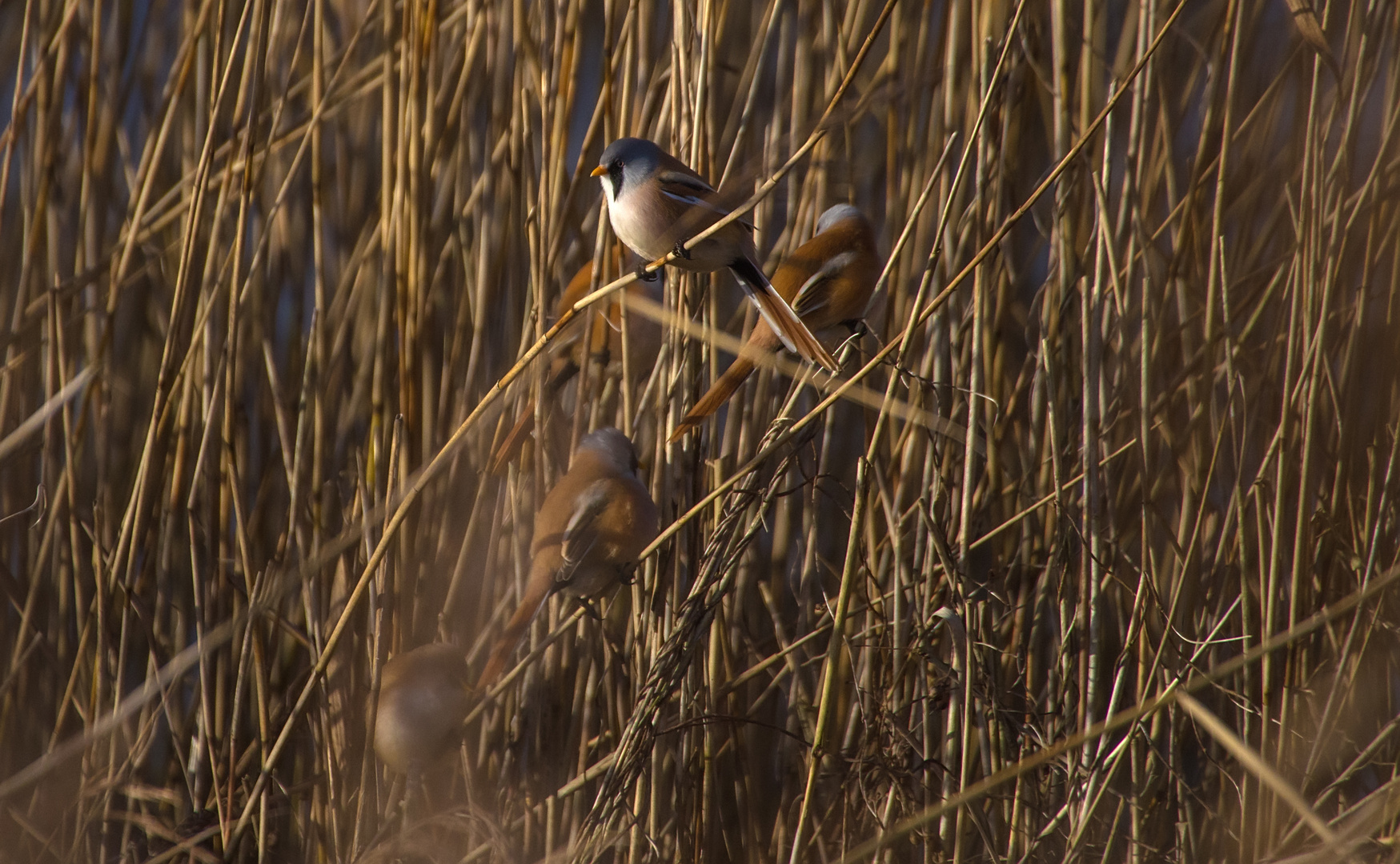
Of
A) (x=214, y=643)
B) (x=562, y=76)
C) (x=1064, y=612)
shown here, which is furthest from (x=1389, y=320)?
(x=214, y=643)

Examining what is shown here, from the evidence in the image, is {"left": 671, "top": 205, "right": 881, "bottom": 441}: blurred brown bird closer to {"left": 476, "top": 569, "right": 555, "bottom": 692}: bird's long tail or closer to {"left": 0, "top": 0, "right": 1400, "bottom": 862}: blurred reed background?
{"left": 0, "top": 0, "right": 1400, "bottom": 862}: blurred reed background

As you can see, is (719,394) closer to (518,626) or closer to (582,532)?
(582,532)

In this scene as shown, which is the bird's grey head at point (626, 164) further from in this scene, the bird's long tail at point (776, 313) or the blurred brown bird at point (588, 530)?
the blurred brown bird at point (588, 530)

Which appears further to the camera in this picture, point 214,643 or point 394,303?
point 394,303

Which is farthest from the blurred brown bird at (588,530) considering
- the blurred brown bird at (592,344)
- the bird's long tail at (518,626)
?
the blurred brown bird at (592,344)

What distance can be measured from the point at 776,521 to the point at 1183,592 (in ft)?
1.90

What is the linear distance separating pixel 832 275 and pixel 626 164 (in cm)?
34

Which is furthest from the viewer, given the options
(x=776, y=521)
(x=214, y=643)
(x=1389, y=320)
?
(x=776, y=521)

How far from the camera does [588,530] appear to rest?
1262 mm

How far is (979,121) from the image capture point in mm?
790

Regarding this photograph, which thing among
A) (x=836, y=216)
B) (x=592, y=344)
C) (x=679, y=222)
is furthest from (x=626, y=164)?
(x=592, y=344)

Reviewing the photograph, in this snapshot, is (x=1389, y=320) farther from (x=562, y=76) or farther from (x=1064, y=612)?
(x=562, y=76)

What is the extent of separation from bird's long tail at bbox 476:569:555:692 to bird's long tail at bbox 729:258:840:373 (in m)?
0.45

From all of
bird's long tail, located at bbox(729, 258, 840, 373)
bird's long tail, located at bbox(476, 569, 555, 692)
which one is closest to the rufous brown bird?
bird's long tail, located at bbox(729, 258, 840, 373)
